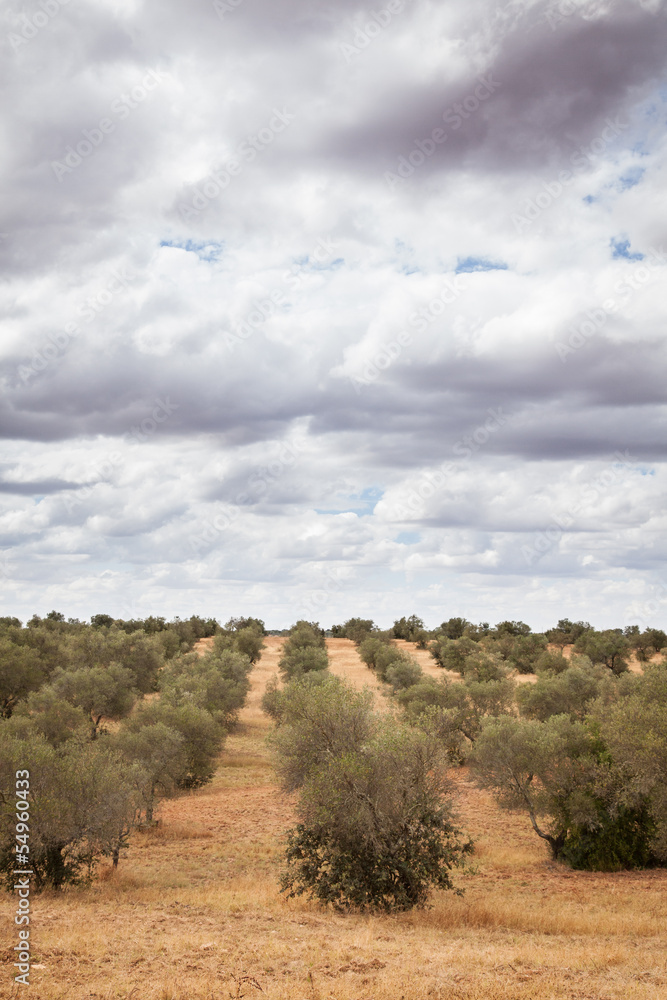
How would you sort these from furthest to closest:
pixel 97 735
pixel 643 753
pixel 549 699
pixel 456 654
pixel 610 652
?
pixel 456 654, pixel 610 652, pixel 549 699, pixel 97 735, pixel 643 753

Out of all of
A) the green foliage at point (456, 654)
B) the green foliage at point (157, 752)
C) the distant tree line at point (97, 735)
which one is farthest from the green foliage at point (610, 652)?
the green foliage at point (157, 752)

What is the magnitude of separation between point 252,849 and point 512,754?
1357 centimetres

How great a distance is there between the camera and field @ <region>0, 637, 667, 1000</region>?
44.0ft

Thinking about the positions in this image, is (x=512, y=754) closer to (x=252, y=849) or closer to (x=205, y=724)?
(x=252, y=849)

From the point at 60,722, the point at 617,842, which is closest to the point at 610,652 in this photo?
the point at 617,842

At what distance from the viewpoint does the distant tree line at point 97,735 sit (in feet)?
77.7

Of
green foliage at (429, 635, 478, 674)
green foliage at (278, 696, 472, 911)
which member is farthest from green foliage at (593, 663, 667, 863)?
green foliage at (429, 635, 478, 674)

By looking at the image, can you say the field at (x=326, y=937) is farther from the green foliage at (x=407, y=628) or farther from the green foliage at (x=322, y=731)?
the green foliage at (x=407, y=628)

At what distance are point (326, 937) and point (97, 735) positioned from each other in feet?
124

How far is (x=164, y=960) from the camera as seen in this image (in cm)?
1487

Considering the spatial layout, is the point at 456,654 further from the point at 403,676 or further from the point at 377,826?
the point at 377,826

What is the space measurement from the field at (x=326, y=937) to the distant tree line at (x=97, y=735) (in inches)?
78.9

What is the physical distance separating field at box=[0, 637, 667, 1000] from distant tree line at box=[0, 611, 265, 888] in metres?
2.00

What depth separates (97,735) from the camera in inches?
1949
